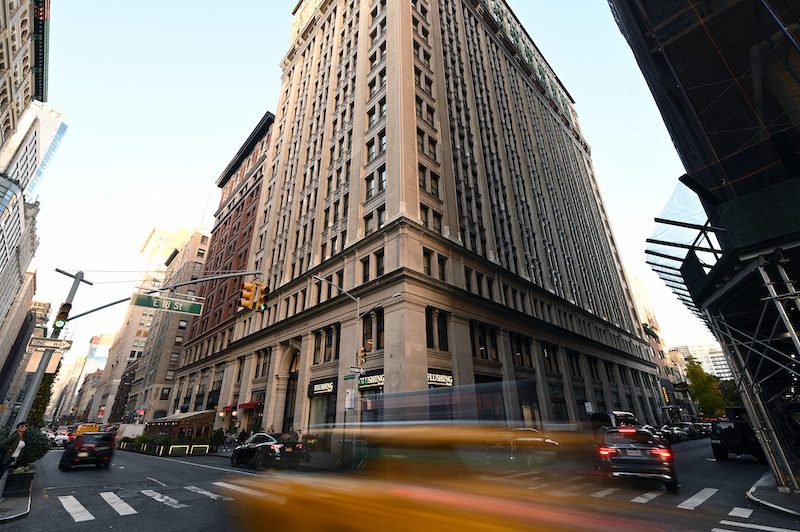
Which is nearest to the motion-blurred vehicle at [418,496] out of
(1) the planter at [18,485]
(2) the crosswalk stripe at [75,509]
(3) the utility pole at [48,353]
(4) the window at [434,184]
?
(2) the crosswalk stripe at [75,509]

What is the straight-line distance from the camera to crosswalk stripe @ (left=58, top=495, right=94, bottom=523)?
8.54 m

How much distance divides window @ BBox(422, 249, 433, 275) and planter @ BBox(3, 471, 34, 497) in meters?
20.1

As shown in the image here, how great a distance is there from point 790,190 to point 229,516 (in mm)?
16967

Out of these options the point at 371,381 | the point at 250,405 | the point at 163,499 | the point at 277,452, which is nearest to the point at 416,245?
the point at 371,381

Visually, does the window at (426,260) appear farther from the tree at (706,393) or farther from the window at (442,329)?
the tree at (706,393)

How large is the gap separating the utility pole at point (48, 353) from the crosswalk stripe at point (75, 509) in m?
2.73

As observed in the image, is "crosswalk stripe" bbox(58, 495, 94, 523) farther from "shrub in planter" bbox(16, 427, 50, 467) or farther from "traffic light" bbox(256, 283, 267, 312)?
"traffic light" bbox(256, 283, 267, 312)

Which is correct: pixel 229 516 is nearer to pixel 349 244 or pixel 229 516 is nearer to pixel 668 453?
pixel 668 453

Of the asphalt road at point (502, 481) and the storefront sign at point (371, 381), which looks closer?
the asphalt road at point (502, 481)

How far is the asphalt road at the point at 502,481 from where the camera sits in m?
7.08

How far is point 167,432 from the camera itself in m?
34.7

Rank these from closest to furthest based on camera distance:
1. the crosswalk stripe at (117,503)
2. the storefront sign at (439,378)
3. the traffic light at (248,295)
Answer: the crosswalk stripe at (117,503) < the traffic light at (248,295) < the storefront sign at (439,378)

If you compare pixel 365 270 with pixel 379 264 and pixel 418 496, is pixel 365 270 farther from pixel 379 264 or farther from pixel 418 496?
pixel 418 496

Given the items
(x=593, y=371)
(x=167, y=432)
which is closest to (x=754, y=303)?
(x=593, y=371)
